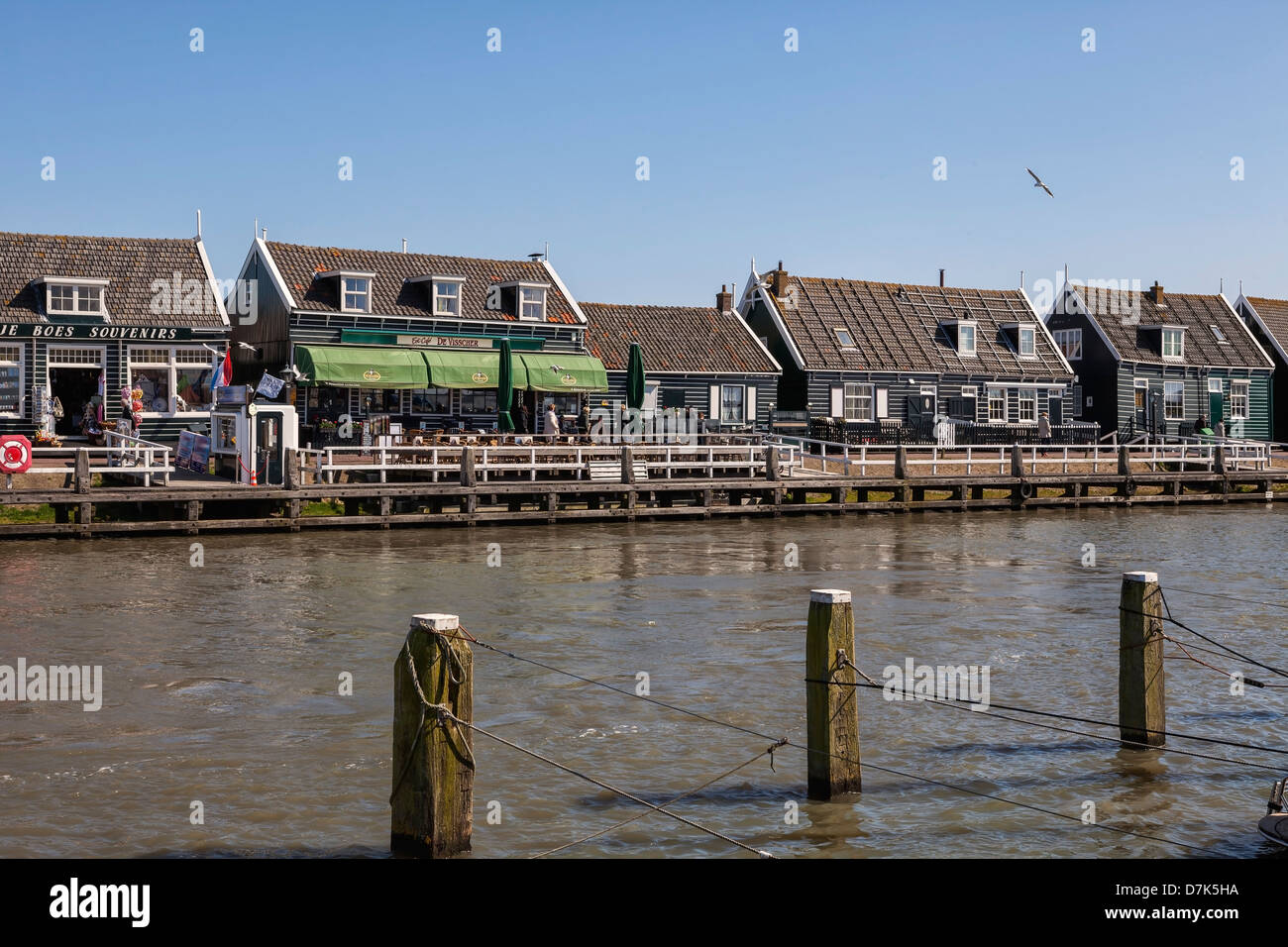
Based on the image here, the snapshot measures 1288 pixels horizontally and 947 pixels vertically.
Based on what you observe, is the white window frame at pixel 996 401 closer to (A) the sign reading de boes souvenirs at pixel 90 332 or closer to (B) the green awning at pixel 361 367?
(B) the green awning at pixel 361 367

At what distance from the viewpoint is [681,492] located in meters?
34.2

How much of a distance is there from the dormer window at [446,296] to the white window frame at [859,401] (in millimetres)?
16077

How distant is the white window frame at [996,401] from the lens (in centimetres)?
5284

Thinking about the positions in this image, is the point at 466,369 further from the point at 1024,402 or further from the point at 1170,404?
the point at 1170,404

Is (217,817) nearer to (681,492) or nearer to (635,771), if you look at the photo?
(635,771)

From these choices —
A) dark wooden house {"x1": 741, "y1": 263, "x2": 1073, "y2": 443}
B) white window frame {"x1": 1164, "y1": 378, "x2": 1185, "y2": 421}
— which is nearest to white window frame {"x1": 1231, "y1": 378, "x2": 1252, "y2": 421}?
white window frame {"x1": 1164, "y1": 378, "x2": 1185, "y2": 421}

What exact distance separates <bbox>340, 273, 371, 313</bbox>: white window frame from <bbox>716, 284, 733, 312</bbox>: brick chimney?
52.4 feet

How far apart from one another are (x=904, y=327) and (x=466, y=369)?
21.1 m

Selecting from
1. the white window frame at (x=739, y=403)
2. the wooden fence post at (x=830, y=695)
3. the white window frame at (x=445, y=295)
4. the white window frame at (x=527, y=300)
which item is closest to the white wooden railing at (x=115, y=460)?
the white window frame at (x=445, y=295)

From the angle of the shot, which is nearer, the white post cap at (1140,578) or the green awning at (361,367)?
the white post cap at (1140,578)

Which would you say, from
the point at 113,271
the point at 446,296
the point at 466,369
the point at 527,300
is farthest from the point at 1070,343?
the point at 113,271

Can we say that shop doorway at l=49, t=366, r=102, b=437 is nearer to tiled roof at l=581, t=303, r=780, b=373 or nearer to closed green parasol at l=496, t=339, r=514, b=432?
closed green parasol at l=496, t=339, r=514, b=432

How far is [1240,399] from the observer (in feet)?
192

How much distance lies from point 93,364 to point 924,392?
30112 millimetres
